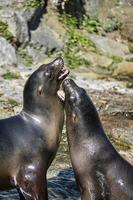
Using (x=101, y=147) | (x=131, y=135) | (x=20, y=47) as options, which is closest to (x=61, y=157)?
(x=131, y=135)

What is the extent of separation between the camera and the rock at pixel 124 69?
1819 centimetres

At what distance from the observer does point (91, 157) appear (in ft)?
27.5

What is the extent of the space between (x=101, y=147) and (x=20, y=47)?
10329 mm

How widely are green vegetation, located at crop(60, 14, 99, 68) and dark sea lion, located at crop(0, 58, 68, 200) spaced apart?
9119 mm

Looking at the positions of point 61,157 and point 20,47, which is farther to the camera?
point 20,47

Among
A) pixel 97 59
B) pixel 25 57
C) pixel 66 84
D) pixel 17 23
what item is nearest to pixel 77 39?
pixel 97 59

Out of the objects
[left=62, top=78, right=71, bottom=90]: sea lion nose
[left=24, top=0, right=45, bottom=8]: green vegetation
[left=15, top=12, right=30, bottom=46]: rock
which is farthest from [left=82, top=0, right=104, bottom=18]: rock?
[left=62, top=78, right=71, bottom=90]: sea lion nose

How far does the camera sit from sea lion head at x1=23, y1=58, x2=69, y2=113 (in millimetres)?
8945

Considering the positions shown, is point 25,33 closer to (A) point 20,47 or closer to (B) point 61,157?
(A) point 20,47

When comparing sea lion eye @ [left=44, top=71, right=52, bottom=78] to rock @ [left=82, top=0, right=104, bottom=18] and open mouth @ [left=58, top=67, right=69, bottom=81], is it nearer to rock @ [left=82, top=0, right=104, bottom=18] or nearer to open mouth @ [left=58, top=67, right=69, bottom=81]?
open mouth @ [left=58, top=67, right=69, bottom=81]

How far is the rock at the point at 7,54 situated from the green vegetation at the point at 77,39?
5.78ft

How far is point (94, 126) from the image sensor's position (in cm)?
860

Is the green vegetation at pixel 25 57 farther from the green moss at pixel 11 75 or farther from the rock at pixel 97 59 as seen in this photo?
the rock at pixel 97 59

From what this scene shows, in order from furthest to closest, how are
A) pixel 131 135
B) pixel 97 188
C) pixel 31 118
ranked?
pixel 131 135
pixel 31 118
pixel 97 188
